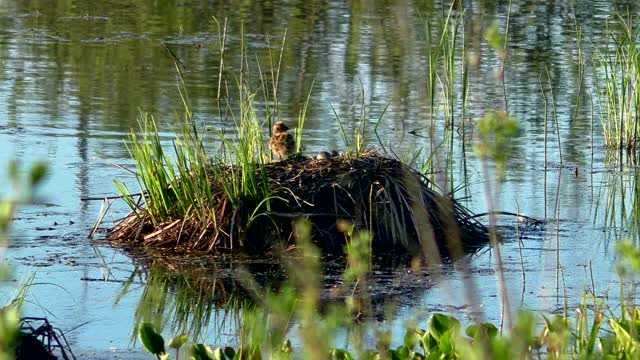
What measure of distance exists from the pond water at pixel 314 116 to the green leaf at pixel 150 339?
0.59 m

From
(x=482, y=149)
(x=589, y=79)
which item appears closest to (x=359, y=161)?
(x=482, y=149)

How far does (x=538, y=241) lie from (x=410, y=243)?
0.89 meters

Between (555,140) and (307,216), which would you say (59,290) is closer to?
(307,216)

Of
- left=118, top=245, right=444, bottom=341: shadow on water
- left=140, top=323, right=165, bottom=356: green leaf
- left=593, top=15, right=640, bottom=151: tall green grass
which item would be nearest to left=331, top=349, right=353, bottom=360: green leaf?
left=140, top=323, right=165, bottom=356: green leaf

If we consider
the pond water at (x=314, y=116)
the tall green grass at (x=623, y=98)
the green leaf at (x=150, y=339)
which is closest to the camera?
the green leaf at (x=150, y=339)

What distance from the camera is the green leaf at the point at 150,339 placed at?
4777 millimetres

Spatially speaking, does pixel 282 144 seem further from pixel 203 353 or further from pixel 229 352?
pixel 203 353

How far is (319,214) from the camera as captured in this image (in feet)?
27.1

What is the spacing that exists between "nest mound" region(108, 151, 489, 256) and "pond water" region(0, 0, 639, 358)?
34 centimetres

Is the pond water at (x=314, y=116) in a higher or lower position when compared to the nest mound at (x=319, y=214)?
lower

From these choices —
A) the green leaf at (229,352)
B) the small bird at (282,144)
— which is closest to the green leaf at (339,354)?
the green leaf at (229,352)

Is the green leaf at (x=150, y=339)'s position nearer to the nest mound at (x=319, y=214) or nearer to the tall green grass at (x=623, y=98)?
the nest mound at (x=319, y=214)

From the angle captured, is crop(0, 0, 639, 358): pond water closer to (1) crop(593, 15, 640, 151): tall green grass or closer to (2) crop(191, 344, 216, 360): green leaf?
(1) crop(593, 15, 640, 151): tall green grass

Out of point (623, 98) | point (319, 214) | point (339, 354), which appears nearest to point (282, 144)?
point (319, 214)
